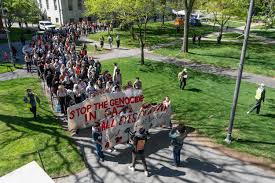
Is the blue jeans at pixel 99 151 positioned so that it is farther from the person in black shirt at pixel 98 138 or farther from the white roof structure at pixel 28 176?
the white roof structure at pixel 28 176

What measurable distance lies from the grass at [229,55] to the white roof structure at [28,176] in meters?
21.6

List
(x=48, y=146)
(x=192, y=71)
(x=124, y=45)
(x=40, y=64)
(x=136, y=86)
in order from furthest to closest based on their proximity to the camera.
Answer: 1. (x=124, y=45)
2. (x=192, y=71)
3. (x=40, y=64)
4. (x=136, y=86)
5. (x=48, y=146)

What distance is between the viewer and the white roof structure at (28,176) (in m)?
7.91

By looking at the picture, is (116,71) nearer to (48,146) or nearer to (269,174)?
(48,146)

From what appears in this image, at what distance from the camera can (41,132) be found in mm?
14375

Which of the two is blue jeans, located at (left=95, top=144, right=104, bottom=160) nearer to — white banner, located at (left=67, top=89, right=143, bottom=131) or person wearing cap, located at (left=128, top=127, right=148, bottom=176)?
person wearing cap, located at (left=128, top=127, right=148, bottom=176)

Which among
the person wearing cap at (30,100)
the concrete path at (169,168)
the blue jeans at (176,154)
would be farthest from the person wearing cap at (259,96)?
the person wearing cap at (30,100)

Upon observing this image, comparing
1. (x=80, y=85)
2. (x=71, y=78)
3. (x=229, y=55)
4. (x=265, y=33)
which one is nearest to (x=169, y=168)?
(x=80, y=85)

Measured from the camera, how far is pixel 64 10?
58.3 meters

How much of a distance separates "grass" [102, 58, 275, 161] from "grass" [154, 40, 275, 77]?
394 centimetres

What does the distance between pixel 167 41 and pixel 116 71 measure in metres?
21.7

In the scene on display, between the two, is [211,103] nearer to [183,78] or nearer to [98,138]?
[183,78]

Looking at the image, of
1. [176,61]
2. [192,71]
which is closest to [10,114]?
[192,71]

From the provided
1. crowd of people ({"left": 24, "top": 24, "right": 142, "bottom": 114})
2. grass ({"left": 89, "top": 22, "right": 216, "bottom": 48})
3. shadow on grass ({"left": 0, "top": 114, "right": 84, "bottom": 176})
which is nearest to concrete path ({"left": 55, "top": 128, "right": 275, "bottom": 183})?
shadow on grass ({"left": 0, "top": 114, "right": 84, "bottom": 176})
